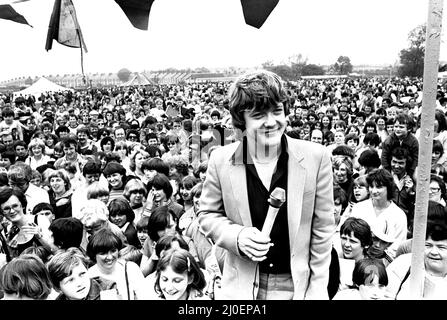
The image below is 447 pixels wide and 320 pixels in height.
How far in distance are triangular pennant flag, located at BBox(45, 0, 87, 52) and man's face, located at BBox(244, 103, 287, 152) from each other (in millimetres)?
783

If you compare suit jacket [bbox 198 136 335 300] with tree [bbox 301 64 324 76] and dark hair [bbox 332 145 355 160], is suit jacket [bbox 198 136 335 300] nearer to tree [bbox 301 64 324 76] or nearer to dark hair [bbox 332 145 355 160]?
dark hair [bbox 332 145 355 160]

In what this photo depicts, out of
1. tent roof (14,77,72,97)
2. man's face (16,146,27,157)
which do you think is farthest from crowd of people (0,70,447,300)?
tent roof (14,77,72,97)

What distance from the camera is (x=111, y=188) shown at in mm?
5121

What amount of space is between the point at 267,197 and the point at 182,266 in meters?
1.36

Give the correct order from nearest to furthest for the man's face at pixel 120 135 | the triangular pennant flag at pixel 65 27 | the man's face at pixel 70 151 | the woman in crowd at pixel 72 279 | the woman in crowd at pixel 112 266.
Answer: the triangular pennant flag at pixel 65 27 → the woman in crowd at pixel 72 279 → the woman in crowd at pixel 112 266 → the man's face at pixel 70 151 → the man's face at pixel 120 135

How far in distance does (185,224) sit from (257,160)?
231 cm

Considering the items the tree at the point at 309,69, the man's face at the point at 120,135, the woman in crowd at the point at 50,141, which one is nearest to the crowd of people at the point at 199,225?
the man's face at the point at 120,135

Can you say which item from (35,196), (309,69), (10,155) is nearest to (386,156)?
(35,196)

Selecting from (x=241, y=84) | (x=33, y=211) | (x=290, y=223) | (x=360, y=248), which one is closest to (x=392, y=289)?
(x=360, y=248)

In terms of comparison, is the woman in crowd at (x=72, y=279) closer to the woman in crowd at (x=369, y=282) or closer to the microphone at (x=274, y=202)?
the woman in crowd at (x=369, y=282)

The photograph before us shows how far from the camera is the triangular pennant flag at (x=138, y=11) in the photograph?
5.83 ft

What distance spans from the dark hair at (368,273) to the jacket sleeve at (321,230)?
1216 millimetres
